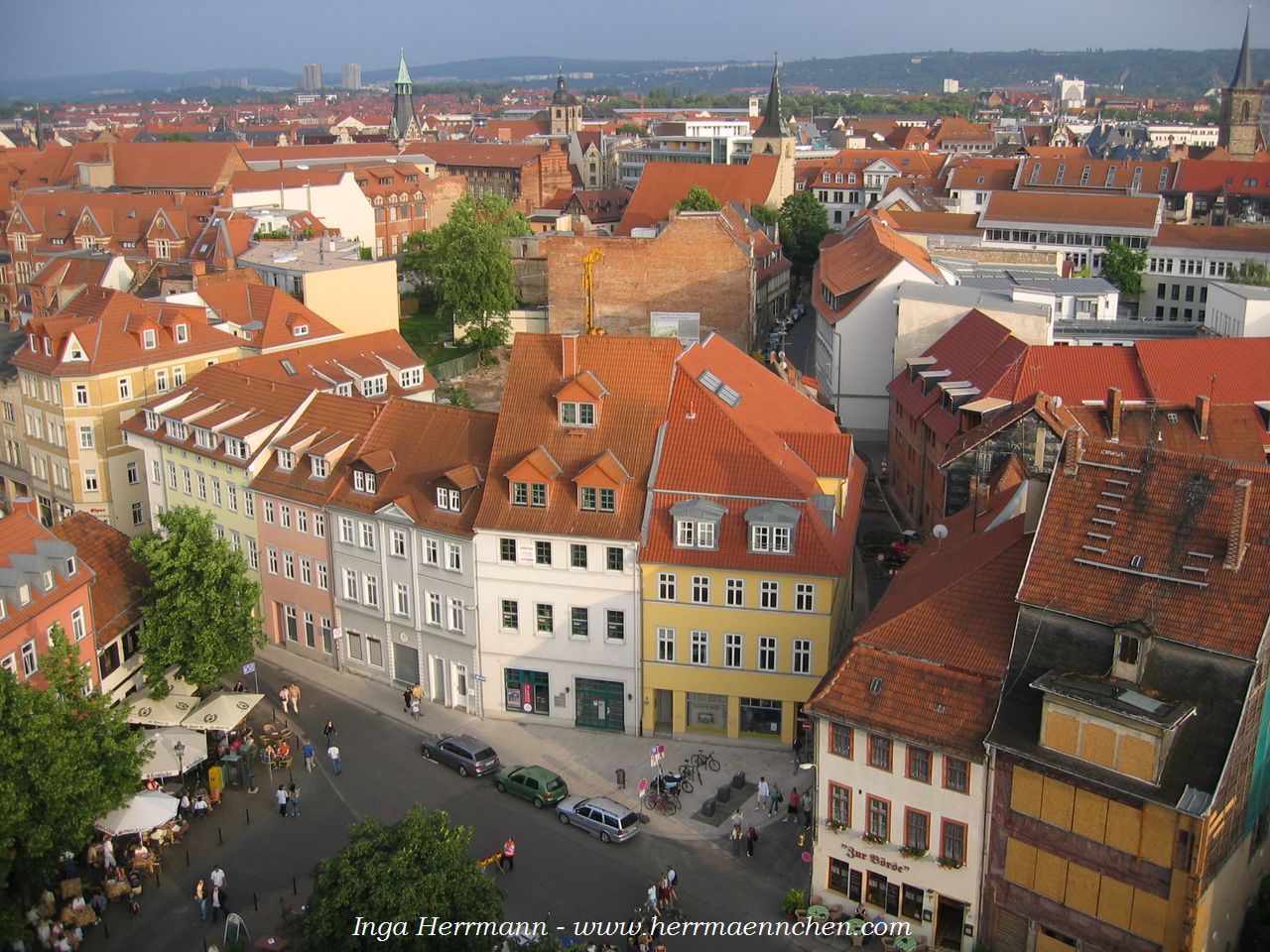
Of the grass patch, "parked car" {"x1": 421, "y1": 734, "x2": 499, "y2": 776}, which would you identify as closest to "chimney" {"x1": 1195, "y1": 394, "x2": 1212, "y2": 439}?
"parked car" {"x1": 421, "y1": 734, "x2": 499, "y2": 776}

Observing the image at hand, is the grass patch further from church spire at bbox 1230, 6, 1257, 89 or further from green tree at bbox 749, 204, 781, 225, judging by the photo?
church spire at bbox 1230, 6, 1257, 89

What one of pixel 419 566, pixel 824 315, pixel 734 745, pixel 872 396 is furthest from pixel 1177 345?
pixel 419 566

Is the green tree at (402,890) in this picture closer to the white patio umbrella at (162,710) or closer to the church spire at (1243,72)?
the white patio umbrella at (162,710)

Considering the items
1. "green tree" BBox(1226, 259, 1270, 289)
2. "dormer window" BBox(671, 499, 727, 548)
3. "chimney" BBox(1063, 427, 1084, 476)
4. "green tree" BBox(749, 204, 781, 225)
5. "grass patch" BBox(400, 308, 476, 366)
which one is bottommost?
"grass patch" BBox(400, 308, 476, 366)

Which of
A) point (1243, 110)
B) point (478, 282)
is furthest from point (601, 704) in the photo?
point (1243, 110)

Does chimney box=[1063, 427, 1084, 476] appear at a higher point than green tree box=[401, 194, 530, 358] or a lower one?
higher

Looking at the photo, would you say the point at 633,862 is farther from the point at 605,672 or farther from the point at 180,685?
the point at 180,685

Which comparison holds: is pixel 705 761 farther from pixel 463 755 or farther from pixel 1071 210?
pixel 1071 210
